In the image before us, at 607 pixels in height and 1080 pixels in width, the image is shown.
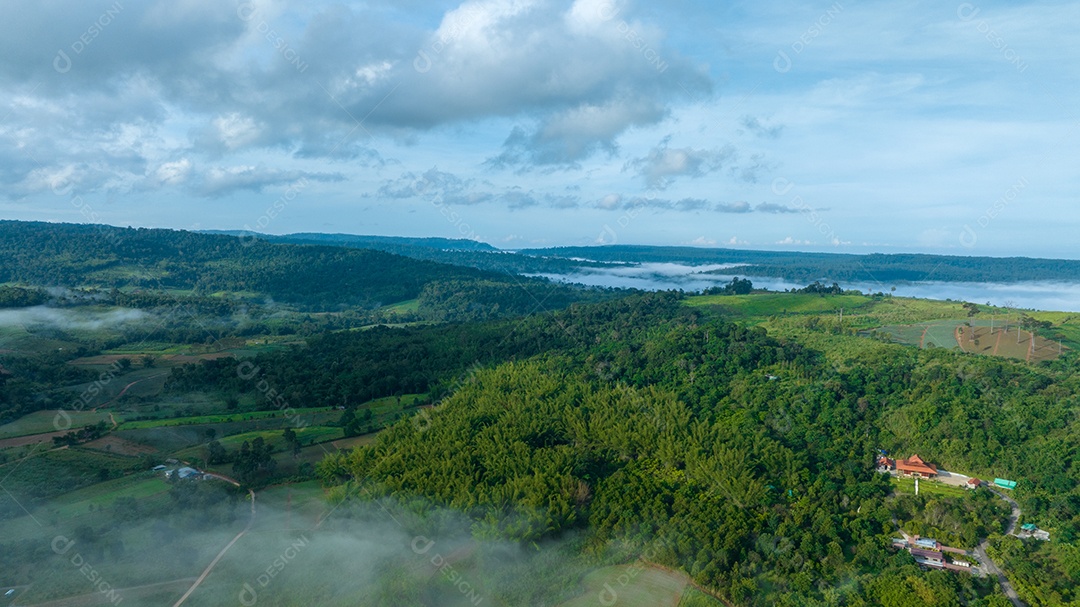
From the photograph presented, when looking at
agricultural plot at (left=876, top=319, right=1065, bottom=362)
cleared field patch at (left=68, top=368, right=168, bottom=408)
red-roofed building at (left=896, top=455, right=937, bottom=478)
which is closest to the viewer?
red-roofed building at (left=896, top=455, right=937, bottom=478)

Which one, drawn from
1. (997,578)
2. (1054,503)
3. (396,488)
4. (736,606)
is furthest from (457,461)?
(1054,503)

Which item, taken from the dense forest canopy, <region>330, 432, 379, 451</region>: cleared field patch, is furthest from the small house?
the dense forest canopy

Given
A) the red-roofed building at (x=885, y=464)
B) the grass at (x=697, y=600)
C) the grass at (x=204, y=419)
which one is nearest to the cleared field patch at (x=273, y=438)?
the grass at (x=204, y=419)

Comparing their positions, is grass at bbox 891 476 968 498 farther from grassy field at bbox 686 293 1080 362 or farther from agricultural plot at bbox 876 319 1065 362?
grassy field at bbox 686 293 1080 362

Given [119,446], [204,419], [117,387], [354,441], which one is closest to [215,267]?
[117,387]

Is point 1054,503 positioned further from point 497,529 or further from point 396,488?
point 396,488
